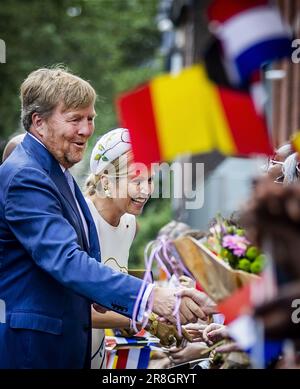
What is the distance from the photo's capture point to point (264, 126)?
2363 mm

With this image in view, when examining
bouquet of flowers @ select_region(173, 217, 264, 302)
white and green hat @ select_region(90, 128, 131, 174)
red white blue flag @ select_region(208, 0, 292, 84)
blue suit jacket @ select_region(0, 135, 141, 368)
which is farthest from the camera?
white and green hat @ select_region(90, 128, 131, 174)

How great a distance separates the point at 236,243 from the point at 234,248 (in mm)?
56

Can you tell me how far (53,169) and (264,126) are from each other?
1.57 m

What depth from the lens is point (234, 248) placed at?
3.78 metres

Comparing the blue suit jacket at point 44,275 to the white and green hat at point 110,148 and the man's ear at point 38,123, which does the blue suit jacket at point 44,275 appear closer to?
the man's ear at point 38,123

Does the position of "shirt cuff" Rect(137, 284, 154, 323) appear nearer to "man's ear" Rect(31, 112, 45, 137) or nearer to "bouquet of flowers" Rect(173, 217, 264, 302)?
"bouquet of flowers" Rect(173, 217, 264, 302)

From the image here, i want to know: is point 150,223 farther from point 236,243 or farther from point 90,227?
point 236,243

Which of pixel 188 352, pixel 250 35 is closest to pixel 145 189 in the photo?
pixel 188 352

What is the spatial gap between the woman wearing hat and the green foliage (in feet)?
41.1

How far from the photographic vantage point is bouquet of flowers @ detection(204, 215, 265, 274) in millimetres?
3549

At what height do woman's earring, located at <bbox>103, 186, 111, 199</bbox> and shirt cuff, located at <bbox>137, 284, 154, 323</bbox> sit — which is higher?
woman's earring, located at <bbox>103, 186, 111, 199</bbox>

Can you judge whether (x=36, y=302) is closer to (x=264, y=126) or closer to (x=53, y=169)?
(x=53, y=169)

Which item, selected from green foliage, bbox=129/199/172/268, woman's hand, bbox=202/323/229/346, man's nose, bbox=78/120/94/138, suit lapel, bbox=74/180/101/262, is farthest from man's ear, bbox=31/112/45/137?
green foliage, bbox=129/199/172/268

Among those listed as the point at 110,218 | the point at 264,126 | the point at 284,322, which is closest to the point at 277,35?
the point at 264,126
